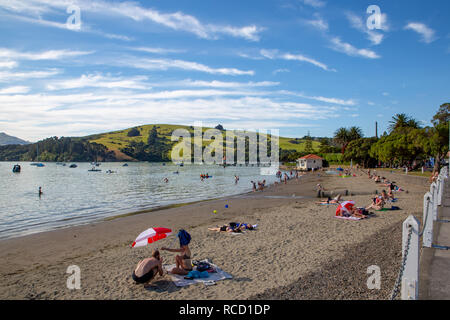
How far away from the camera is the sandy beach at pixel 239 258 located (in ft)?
23.4

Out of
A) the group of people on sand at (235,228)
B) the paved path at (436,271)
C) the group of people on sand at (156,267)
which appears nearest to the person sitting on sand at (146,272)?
the group of people on sand at (156,267)

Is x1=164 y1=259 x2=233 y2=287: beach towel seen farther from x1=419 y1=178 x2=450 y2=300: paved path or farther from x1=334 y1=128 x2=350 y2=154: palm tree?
x1=334 y1=128 x2=350 y2=154: palm tree

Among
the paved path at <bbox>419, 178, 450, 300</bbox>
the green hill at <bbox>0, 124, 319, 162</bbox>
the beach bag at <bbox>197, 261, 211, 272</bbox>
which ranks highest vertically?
the green hill at <bbox>0, 124, 319, 162</bbox>

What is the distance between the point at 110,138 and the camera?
651ft

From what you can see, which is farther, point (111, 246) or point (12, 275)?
point (111, 246)

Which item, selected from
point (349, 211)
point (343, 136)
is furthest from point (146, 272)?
point (343, 136)

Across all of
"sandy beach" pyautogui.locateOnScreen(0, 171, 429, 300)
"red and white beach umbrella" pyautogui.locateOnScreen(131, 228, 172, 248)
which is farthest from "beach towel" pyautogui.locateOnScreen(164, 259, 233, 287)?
"red and white beach umbrella" pyautogui.locateOnScreen(131, 228, 172, 248)

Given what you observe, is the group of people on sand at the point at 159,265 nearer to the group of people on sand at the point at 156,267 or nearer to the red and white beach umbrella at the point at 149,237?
the group of people on sand at the point at 156,267

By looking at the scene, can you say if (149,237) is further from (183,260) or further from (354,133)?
(354,133)

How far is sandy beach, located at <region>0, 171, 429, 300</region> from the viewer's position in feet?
23.4

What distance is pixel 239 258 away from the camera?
A: 975 centimetres
